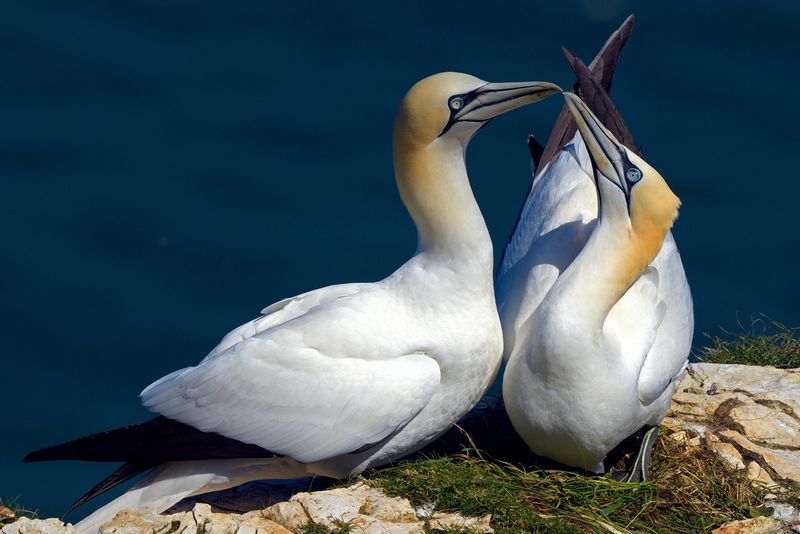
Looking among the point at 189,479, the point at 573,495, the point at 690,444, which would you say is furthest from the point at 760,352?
the point at 189,479

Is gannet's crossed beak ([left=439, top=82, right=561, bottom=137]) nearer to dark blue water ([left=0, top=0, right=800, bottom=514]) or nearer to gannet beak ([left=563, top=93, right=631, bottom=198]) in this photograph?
gannet beak ([left=563, top=93, right=631, bottom=198])

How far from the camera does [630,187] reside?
624 centimetres

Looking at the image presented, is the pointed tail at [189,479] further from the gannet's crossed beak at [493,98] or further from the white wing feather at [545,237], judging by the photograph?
the gannet's crossed beak at [493,98]

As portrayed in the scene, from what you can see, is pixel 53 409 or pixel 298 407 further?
pixel 53 409

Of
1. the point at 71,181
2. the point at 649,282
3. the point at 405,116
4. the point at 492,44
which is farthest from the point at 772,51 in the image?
the point at 405,116

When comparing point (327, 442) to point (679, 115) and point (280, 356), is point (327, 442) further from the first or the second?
point (679, 115)

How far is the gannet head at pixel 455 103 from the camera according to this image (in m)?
5.96

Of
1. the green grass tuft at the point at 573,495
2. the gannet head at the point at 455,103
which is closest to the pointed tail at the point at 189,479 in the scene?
the green grass tuft at the point at 573,495

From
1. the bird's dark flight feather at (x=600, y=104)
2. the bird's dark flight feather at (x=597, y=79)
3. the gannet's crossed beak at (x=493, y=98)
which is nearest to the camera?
the gannet's crossed beak at (x=493, y=98)

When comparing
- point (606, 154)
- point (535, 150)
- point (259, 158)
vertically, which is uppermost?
point (259, 158)

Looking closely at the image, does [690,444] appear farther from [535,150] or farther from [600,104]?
[535,150]

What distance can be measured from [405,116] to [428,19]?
6957 mm

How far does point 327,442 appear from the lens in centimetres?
612

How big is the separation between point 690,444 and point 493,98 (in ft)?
6.31
